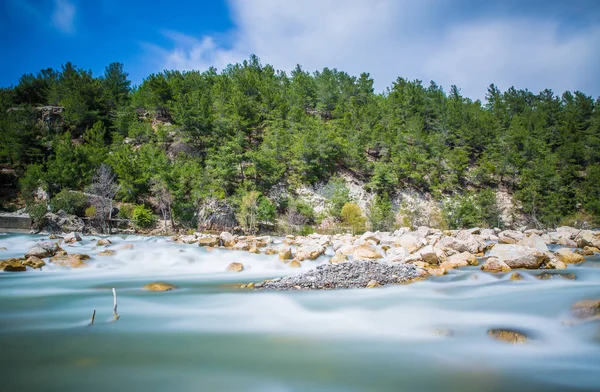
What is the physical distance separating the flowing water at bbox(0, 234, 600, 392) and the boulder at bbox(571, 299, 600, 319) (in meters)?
0.20

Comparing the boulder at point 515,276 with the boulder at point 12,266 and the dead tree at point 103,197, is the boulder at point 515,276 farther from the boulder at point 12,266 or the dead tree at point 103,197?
the dead tree at point 103,197

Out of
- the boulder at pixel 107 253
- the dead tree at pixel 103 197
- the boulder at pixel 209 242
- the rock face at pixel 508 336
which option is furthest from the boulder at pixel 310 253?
the dead tree at pixel 103 197

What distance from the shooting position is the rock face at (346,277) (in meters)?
9.45

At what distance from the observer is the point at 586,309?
19.1 feet

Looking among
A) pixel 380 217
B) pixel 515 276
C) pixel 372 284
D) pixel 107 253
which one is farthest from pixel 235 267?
pixel 380 217

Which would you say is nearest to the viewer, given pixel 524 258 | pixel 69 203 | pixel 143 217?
pixel 524 258

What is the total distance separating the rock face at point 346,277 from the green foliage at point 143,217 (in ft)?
99.6

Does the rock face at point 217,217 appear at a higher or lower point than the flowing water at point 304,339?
higher

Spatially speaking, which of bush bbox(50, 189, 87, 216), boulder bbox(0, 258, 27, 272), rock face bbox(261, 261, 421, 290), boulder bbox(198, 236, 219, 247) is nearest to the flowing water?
rock face bbox(261, 261, 421, 290)

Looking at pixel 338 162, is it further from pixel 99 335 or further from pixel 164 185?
pixel 99 335

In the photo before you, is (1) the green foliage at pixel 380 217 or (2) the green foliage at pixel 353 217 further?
(1) the green foliage at pixel 380 217

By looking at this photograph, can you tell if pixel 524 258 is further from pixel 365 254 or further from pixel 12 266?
pixel 12 266

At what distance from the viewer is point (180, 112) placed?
48094mm

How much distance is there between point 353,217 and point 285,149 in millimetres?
16057
